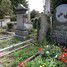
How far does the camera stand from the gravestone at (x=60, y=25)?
769 centimetres

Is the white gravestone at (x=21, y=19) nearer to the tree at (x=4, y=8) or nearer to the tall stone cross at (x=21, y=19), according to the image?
the tall stone cross at (x=21, y=19)

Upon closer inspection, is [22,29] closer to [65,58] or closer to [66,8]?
[66,8]

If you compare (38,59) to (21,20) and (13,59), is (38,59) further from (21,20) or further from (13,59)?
(21,20)

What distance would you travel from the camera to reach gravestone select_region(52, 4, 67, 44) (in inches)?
303

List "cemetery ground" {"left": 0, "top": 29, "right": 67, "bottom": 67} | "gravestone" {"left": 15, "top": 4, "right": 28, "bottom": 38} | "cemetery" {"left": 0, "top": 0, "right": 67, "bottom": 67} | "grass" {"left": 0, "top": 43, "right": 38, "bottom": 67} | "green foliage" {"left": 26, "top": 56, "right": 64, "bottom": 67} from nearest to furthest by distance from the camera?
"green foliage" {"left": 26, "top": 56, "right": 64, "bottom": 67}
"cemetery ground" {"left": 0, "top": 29, "right": 67, "bottom": 67}
"grass" {"left": 0, "top": 43, "right": 38, "bottom": 67}
"cemetery" {"left": 0, "top": 0, "right": 67, "bottom": 67}
"gravestone" {"left": 15, "top": 4, "right": 28, "bottom": 38}

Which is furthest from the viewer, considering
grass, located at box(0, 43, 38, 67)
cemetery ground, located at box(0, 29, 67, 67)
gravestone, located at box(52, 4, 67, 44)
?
gravestone, located at box(52, 4, 67, 44)

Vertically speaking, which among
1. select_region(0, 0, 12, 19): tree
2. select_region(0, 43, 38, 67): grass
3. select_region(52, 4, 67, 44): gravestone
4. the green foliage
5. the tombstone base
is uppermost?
select_region(0, 0, 12, 19): tree

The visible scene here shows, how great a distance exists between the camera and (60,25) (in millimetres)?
7918

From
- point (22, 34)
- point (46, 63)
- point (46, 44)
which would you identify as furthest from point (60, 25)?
point (46, 63)

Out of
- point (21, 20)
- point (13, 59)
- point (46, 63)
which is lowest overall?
point (13, 59)

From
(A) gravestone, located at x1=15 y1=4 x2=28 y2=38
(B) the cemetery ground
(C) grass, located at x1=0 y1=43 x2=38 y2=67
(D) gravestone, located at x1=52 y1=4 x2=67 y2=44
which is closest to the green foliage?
(B) the cemetery ground

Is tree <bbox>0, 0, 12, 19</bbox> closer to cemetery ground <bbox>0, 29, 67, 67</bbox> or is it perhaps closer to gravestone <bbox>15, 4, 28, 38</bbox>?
gravestone <bbox>15, 4, 28, 38</bbox>

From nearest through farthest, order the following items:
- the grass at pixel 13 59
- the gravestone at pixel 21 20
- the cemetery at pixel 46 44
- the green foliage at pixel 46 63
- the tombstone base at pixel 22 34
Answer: the green foliage at pixel 46 63 → the grass at pixel 13 59 → the cemetery at pixel 46 44 → the tombstone base at pixel 22 34 → the gravestone at pixel 21 20

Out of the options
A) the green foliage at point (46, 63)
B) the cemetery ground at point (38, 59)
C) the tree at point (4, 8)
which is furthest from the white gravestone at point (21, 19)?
the tree at point (4, 8)
